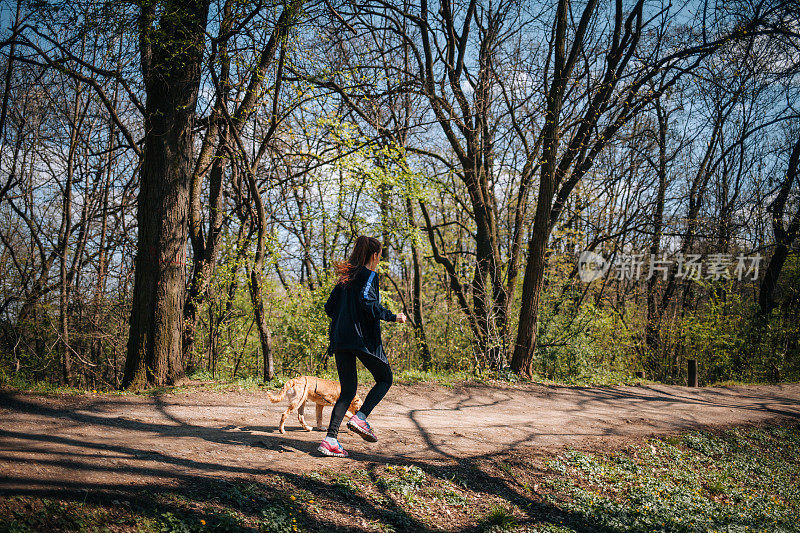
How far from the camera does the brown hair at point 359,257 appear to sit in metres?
4.82

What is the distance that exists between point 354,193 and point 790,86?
1447cm

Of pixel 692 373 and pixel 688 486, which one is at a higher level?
pixel 692 373

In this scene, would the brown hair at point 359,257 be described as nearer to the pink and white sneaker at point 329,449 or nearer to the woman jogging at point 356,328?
the woman jogging at point 356,328

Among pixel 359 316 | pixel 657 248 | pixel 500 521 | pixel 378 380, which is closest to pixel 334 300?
pixel 359 316

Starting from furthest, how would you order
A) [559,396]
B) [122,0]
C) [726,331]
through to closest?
[726,331], [559,396], [122,0]

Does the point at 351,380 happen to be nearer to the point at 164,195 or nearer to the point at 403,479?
the point at 403,479

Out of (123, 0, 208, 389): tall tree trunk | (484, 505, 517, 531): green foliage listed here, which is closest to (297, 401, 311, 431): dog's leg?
(484, 505, 517, 531): green foliage

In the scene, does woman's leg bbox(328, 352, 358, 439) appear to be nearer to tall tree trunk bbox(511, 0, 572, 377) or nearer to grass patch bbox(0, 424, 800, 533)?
grass patch bbox(0, 424, 800, 533)

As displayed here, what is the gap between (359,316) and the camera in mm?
4762

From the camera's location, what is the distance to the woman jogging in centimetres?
→ 472

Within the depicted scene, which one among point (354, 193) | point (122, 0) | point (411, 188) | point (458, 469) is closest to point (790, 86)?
point (411, 188)

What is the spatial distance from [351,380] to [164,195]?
5.16 meters

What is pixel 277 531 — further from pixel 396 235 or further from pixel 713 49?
pixel 713 49

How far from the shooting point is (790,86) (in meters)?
16.0
